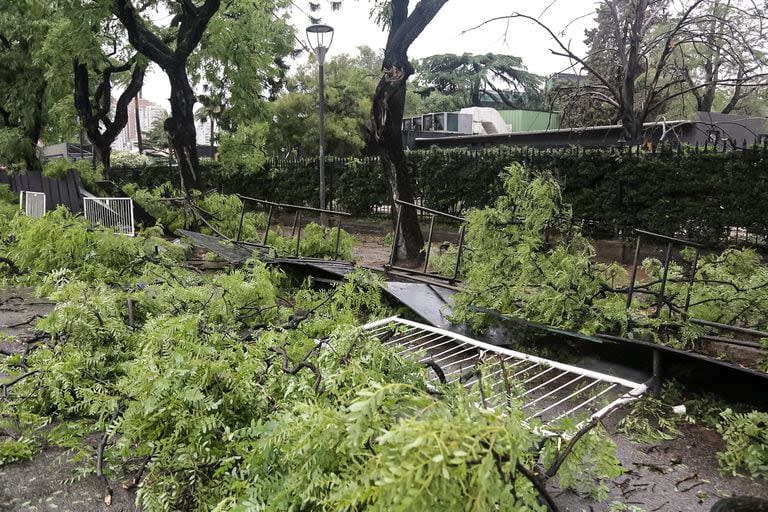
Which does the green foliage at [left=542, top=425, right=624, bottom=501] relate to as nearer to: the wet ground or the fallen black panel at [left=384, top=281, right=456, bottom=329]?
the wet ground

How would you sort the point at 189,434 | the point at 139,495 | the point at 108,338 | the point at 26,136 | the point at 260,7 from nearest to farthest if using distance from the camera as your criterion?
the point at 139,495
the point at 189,434
the point at 108,338
the point at 260,7
the point at 26,136

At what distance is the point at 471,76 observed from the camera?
59969 mm

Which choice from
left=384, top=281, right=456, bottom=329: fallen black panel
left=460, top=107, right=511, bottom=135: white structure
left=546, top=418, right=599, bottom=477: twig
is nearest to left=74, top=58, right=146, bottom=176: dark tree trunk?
left=384, top=281, right=456, bottom=329: fallen black panel

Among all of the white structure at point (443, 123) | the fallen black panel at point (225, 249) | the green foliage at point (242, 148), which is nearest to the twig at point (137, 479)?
the fallen black panel at point (225, 249)

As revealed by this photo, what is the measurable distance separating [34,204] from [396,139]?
9.15 m

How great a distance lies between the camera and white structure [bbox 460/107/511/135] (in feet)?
121

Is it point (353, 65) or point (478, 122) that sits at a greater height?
point (353, 65)

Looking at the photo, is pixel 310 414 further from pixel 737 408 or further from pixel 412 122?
pixel 412 122

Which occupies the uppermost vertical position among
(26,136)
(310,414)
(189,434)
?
(26,136)

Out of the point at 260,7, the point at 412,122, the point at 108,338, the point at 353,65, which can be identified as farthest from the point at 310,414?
the point at 412,122

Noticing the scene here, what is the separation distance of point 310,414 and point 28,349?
3211 mm

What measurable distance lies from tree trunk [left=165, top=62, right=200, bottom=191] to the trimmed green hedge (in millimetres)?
5151

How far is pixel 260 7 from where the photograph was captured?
1756 centimetres

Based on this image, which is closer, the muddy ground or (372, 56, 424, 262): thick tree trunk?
the muddy ground
